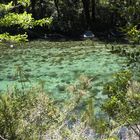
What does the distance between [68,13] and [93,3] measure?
2917 mm

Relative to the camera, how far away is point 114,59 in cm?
2739

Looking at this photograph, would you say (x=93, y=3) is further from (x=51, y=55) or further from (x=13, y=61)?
(x=13, y=61)

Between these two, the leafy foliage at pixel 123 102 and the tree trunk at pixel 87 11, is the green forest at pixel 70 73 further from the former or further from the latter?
the tree trunk at pixel 87 11

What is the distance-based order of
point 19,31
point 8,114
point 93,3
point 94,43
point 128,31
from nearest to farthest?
point 128,31, point 8,114, point 94,43, point 19,31, point 93,3

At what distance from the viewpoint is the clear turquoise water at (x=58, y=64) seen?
20.2 m

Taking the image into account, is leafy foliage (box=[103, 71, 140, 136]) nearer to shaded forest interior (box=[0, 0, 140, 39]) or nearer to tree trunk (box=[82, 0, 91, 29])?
shaded forest interior (box=[0, 0, 140, 39])

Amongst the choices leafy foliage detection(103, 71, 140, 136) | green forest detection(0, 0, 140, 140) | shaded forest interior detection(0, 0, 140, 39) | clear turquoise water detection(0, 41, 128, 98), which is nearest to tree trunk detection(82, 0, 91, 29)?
shaded forest interior detection(0, 0, 140, 39)

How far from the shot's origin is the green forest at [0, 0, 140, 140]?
7.45m

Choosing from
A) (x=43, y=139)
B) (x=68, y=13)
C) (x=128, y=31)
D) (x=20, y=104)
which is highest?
(x=128, y=31)

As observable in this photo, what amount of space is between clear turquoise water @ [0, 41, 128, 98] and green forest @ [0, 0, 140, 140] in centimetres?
4

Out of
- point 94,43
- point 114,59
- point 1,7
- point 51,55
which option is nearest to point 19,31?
point 94,43

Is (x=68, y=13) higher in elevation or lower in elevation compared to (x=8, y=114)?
lower

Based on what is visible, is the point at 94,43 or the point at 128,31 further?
the point at 94,43

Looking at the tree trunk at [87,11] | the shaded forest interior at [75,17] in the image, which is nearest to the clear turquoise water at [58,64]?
the shaded forest interior at [75,17]
